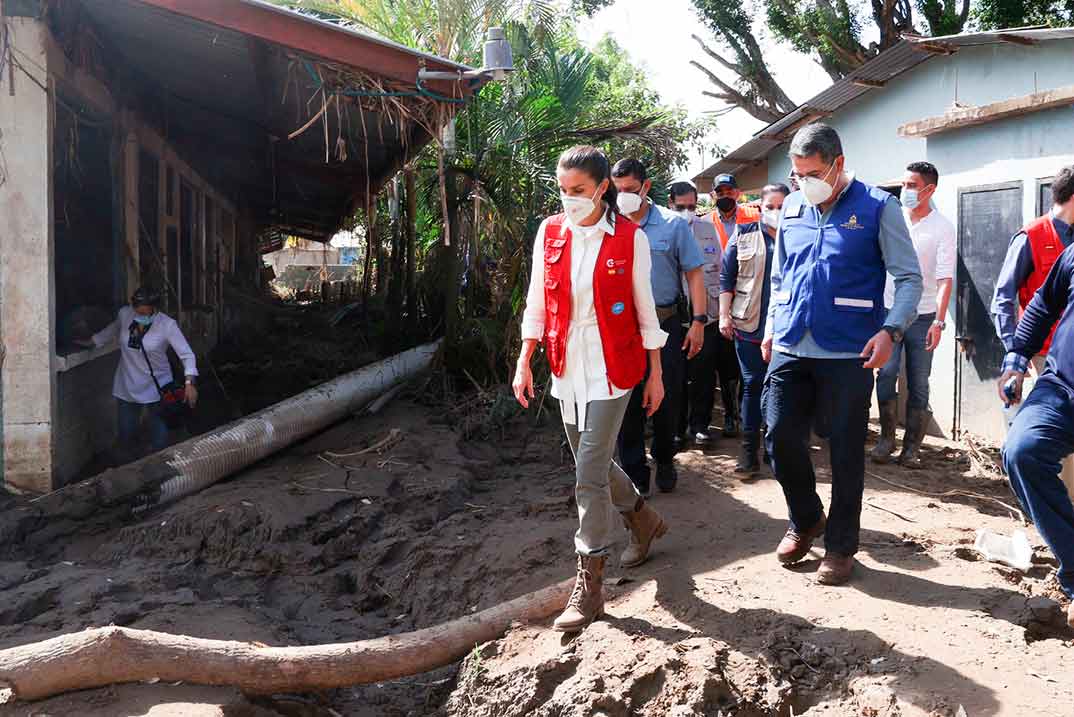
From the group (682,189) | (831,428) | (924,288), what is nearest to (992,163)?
(924,288)

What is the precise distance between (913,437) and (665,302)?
7.50ft

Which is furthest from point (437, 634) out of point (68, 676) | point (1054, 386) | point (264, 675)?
point (1054, 386)

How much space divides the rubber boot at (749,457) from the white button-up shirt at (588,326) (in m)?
2.36

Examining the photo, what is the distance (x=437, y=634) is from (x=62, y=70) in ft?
15.6

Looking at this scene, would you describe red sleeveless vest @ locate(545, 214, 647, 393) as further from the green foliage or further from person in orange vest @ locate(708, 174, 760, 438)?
the green foliage

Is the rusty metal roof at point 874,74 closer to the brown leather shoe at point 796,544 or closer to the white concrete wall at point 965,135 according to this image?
the white concrete wall at point 965,135

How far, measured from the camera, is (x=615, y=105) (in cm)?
1898

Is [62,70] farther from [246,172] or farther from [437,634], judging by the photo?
[246,172]

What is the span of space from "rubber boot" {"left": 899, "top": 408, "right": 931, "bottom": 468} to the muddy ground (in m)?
0.20

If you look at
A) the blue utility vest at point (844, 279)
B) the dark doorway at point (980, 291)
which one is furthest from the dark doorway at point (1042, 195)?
the blue utility vest at point (844, 279)

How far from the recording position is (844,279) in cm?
390

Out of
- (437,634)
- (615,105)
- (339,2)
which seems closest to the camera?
(437,634)

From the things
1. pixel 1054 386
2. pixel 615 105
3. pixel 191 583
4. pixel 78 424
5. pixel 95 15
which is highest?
pixel 615 105

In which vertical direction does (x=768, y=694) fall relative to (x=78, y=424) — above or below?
below
